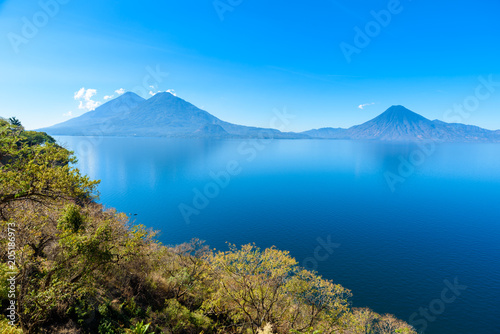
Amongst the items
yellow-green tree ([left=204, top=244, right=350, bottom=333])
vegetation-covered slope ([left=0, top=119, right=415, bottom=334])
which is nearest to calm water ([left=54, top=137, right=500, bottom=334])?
vegetation-covered slope ([left=0, top=119, right=415, bottom=334])

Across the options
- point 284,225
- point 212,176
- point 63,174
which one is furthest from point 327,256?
point 212,176

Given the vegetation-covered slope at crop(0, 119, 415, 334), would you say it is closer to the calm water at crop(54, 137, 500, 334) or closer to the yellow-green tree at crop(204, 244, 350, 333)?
the yellow-green tree at crop(204, 244, 350, 333)

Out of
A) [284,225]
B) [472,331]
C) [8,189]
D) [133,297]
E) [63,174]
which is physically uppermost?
[63,174]

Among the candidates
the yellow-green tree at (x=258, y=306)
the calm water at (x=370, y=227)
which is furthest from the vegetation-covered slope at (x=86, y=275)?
the calm water at (x=370, y=227)

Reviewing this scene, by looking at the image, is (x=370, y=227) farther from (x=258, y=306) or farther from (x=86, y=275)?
(x=86, y=275)

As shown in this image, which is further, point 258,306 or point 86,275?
point 258,306

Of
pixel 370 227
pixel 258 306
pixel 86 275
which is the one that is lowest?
pixel 370 227

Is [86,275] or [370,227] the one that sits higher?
[86,275]

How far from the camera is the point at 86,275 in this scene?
59.8ft

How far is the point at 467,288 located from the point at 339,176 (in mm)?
112776

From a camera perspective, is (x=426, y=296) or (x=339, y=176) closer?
(x=426, y=296)

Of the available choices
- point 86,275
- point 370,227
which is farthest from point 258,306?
point 370,227

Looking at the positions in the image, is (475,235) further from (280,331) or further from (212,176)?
(212,176)

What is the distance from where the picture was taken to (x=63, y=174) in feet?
51.1
